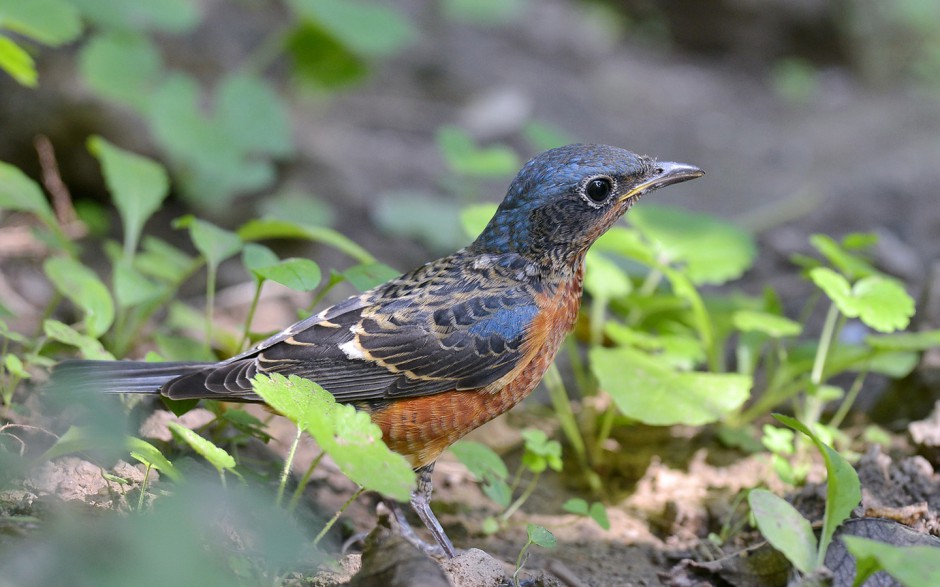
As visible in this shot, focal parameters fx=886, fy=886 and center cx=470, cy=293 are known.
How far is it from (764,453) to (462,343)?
189cm

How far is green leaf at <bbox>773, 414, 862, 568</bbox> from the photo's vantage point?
2.95 m

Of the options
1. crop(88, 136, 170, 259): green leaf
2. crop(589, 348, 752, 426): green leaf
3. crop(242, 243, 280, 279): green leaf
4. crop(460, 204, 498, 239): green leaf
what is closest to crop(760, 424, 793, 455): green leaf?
crop(589, 348, 752, 426): green leaf

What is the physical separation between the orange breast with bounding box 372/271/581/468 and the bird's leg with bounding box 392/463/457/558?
92 millimetres

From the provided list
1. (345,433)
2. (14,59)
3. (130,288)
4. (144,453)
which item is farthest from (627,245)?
(14,59)

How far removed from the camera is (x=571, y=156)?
3727 millimetres

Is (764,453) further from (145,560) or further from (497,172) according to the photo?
(145,560)

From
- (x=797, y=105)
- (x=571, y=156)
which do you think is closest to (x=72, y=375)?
(x=571, y=156)

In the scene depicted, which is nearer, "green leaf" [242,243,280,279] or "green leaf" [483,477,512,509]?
"green leaf" [483,477,512,509]

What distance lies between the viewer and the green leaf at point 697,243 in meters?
4.79

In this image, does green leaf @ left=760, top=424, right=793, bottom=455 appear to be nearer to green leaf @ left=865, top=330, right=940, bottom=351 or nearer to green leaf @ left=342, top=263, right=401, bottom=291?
green leaf @ left=865, top=330, right=940, bottom=351

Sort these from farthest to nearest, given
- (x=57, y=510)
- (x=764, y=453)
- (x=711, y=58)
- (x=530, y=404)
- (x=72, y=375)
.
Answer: (x=711, y=58)
(x=530, y=404)
(x=764, y=453)
(x=72, y=375)
(x=57, y=510)

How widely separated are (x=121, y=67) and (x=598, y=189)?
4566mm

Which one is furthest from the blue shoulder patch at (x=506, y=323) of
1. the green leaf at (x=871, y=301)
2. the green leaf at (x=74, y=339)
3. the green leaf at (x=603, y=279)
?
the green leaf at (x=74, y=339)

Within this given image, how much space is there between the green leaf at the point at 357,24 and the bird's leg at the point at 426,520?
15.2ft
